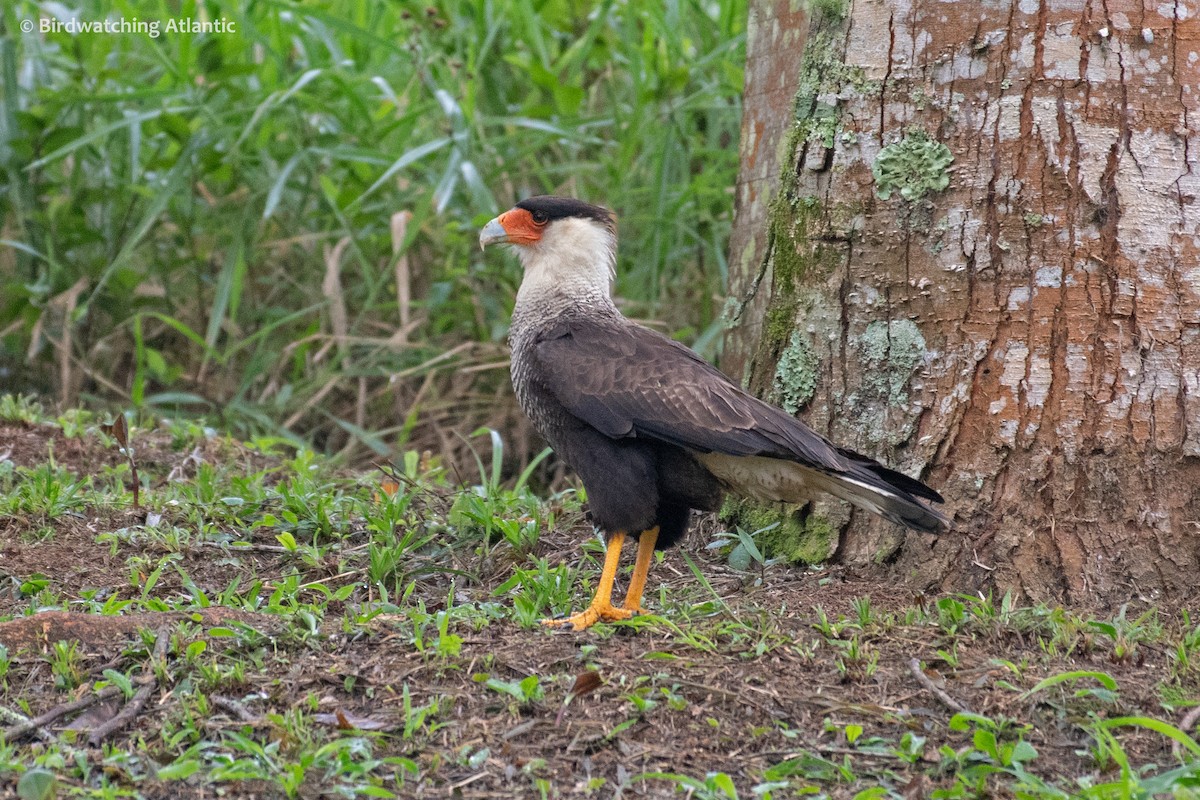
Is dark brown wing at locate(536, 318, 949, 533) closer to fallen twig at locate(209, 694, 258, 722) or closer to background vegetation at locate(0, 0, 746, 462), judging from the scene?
fallen twig at locate(209, 694, 258, 722)

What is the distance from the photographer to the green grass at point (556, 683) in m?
2.79

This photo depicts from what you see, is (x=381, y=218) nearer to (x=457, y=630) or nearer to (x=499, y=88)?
(x=499, y=88)

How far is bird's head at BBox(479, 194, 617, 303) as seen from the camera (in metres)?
4.59

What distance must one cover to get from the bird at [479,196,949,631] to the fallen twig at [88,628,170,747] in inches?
43.0

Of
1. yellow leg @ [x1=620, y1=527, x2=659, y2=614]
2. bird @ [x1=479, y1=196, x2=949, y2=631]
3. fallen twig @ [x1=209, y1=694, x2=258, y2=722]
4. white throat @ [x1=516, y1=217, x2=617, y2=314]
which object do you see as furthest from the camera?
white throat @ [x1=516, y1=217, x2=617, y2=314]

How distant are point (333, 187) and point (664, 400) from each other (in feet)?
10.8

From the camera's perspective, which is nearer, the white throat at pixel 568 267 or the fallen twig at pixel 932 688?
the fallen twig at pixel 932 688

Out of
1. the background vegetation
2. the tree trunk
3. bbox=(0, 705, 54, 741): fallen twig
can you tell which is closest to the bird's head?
the tree trunk

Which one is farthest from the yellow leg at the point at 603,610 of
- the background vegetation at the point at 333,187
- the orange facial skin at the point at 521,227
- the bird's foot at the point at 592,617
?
the background vegetation at the point at 333,187

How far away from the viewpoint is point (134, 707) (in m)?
2.97

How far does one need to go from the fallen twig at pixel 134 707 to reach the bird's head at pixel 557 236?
1957mm

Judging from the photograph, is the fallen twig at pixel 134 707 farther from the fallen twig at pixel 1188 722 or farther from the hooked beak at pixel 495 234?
the fallen twig at pixel 1188 722

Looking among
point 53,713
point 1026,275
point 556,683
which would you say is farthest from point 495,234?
point 53,713

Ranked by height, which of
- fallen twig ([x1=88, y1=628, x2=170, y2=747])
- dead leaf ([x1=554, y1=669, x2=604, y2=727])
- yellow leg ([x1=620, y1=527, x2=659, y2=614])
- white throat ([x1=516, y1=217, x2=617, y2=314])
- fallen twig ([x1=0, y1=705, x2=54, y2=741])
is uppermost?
white throat ([x1=516, y1=217, x2=617, y2=314])
